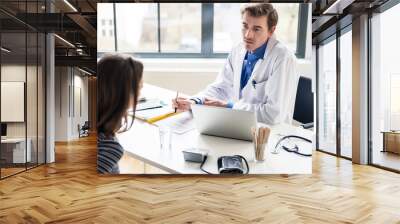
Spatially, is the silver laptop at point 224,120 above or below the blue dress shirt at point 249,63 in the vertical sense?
below

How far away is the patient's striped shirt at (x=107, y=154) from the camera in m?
5.25

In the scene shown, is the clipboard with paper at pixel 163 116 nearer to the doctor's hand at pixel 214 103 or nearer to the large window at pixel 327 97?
the doctor's hand at pixel 214 103

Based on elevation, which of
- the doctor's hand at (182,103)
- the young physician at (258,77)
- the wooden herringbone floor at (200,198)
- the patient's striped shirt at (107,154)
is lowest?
the wooden herringbone floor at (200,198)

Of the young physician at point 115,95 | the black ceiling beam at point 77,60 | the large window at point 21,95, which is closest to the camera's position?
the young physician at point 115,95

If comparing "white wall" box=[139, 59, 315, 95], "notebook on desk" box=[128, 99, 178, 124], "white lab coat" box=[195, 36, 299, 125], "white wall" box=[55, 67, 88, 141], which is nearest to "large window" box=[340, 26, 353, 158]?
"white lab coat" box=[195, 36, 299, 125]

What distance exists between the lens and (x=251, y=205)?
3.92m

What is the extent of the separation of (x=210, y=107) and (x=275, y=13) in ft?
4.94

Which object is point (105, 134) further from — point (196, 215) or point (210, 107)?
point (196, 215)

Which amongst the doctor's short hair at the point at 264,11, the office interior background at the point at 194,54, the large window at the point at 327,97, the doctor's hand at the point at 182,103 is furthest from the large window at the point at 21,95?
the large window at the point at 327,97

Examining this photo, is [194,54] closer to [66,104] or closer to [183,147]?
[183,147]

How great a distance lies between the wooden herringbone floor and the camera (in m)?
3.47

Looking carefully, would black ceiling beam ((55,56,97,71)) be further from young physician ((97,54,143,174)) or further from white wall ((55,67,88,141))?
young physician ((97,54,143,174))

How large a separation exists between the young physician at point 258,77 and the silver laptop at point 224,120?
0.30ft

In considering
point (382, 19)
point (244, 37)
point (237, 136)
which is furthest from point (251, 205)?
point (382, 19)
